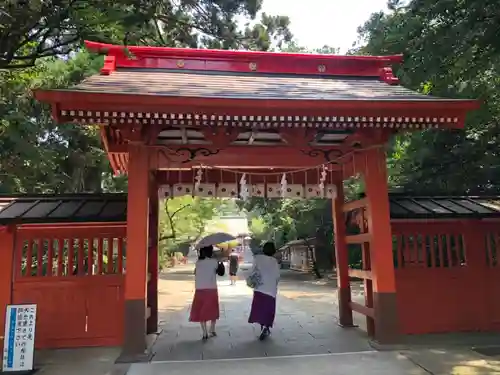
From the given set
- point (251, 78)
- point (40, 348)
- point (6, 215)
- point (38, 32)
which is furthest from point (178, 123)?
point (40, 348)

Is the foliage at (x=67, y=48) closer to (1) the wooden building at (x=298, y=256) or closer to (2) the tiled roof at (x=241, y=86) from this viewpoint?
(2) the tiled roof at (x=241, y=86)

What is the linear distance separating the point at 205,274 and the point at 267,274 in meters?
1.14

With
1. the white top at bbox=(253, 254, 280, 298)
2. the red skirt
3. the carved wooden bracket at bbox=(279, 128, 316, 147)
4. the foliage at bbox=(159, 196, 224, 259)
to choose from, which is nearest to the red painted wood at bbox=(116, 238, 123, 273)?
the red skirt

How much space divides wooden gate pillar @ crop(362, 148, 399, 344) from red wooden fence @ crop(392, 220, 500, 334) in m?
0.96

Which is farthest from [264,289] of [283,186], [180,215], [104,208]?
[180,215]

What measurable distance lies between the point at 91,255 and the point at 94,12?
4106 mm

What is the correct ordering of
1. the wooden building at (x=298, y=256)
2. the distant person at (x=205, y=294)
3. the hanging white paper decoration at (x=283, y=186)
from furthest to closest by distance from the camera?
the wooden building at (x=298, y=256) → the hanging white paper decoration at (x=283, y=186) → the distant person at (x=205, y=294)

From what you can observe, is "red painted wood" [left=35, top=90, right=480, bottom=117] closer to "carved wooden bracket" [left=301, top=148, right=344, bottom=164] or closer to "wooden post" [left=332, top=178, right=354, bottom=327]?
"carved wooden bracket" [left=301, top=148, right=344, bottom=164]

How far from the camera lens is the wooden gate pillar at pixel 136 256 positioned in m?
6.51

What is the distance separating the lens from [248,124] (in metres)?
6.66

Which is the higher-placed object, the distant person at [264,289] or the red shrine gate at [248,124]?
the red shrine gate at [248,124]

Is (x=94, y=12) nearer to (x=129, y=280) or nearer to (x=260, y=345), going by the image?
(x=129, y=280)

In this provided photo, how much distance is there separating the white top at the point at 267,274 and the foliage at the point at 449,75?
13.8 feet

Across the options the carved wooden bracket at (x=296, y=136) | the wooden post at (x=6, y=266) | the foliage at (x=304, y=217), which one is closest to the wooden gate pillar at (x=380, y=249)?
the carved wooden bracket at (x=296, y=136)
